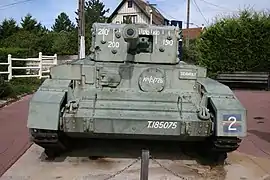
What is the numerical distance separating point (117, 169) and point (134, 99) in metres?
1.03

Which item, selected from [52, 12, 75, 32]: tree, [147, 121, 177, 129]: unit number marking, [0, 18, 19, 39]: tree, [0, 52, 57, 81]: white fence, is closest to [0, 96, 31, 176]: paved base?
[147, 121, 177, 129]: unit number marking

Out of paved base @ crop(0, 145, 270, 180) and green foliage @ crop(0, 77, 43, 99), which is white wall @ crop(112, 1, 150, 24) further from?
paved base @ crop(0, 145, 270, 180)

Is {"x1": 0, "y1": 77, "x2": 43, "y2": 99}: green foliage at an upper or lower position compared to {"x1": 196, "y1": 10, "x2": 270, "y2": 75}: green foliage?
lower

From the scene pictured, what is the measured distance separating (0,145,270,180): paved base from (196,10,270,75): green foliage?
1554cm

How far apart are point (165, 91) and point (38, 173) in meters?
2.29

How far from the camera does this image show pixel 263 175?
21.8ft

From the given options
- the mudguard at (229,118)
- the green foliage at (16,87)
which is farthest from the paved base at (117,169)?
the green foliage at (16,87)

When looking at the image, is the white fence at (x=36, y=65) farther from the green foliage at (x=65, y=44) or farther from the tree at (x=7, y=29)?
the tree at (x=7, y=29)

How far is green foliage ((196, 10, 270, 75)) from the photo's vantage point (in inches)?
879

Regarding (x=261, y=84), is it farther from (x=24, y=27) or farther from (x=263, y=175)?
(x=24, y=27)

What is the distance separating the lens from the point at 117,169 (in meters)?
6.74

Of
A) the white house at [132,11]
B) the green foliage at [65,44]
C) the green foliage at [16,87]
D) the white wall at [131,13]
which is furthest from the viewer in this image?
the white wall at [131,13]

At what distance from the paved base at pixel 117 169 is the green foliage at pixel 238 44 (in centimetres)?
1554

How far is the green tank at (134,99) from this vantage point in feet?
21.1
